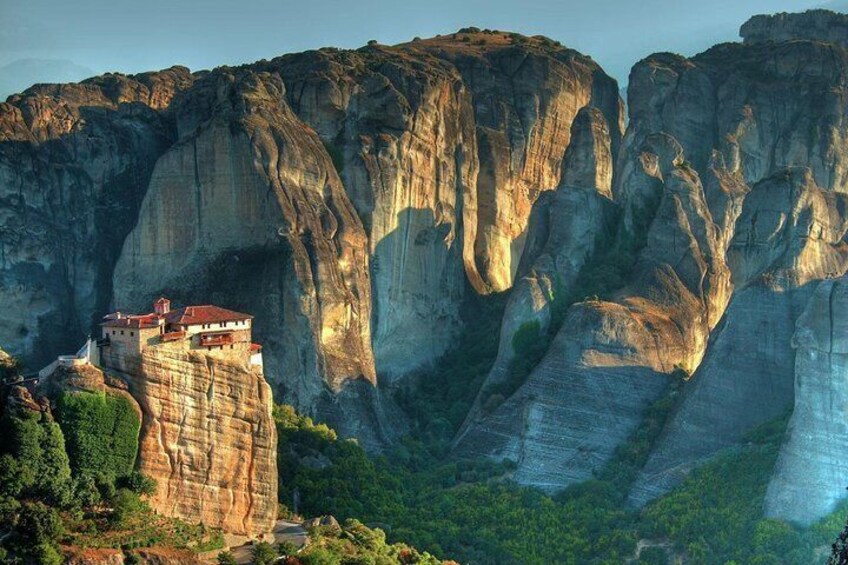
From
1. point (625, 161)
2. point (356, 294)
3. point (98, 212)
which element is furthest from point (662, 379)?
point (98, 212)

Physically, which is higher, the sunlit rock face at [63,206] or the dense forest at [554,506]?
the sunlit rock face at [63,206]

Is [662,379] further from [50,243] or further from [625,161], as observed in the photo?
[50,243]

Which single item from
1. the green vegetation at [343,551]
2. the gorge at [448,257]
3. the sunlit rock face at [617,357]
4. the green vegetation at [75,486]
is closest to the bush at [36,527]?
the green vegetation at [75,486]

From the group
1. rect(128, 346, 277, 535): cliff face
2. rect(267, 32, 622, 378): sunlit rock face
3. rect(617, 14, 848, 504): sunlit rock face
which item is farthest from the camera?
rect(267, 32, 622, 378): sunlit rock face

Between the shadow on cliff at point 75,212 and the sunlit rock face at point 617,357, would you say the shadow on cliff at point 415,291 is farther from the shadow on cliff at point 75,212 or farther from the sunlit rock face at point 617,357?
the shadow on cliff at point 75,212

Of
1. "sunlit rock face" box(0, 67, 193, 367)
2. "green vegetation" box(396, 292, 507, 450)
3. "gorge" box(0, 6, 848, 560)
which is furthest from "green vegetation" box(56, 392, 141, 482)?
"sunlit rock face" box(0, 67, 193, 367)

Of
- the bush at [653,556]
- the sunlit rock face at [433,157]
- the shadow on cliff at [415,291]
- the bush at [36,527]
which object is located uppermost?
the sunlit rock face at [433,157]

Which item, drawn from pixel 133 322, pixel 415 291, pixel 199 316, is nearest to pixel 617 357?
pixel 415 291

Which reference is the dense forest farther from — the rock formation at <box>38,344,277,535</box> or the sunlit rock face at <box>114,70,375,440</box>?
the rock formation at <box>38,344,277,535</box>
